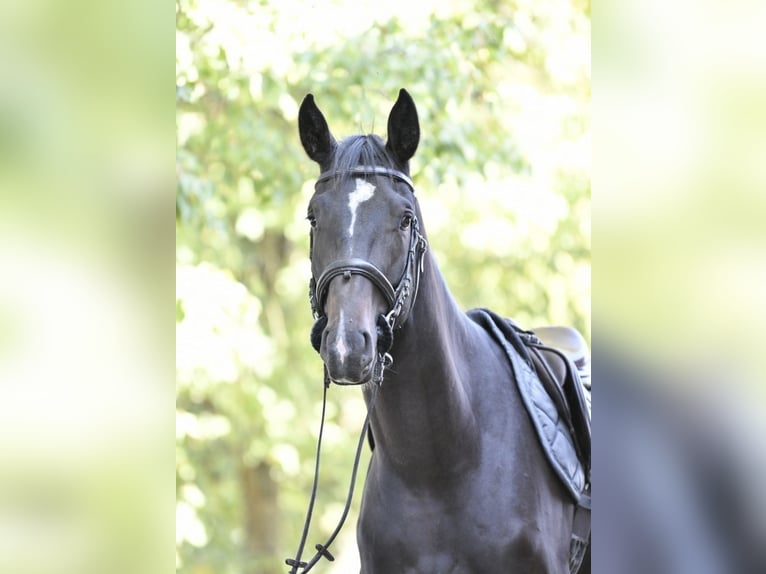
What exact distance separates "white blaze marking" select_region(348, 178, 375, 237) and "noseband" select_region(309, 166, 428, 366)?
0.04 metres

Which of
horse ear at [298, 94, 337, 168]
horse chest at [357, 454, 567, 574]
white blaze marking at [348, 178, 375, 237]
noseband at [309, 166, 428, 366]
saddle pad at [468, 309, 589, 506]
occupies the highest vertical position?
horse ear at [298, 94, 337, 168]

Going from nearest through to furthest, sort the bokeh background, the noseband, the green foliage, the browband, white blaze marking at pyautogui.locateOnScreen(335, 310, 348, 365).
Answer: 1. the bokeh background
2. white blaze marking at pyautogui.locateOnScreen(335, 310, 348, 365)
3. the noseband
4. the browband
5. the green foliage

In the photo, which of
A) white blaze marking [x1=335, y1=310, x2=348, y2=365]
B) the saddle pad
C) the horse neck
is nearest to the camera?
white blaze marking [x1=335, y1=310, x2=348, y2=365]

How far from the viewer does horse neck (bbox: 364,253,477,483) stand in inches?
125

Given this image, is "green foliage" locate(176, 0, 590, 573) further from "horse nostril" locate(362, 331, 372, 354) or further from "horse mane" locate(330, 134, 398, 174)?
"horse nostril" locate(362, 331, 372, 354)

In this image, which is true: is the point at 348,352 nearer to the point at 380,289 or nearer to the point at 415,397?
the point at 380,289

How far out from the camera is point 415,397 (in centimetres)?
322

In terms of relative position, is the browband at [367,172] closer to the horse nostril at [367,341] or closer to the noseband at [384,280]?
the noseband at [384,280]

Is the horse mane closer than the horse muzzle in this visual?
No

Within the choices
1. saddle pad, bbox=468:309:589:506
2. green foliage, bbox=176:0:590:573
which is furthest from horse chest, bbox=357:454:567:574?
green foliage, bbox=176:0:590:573
